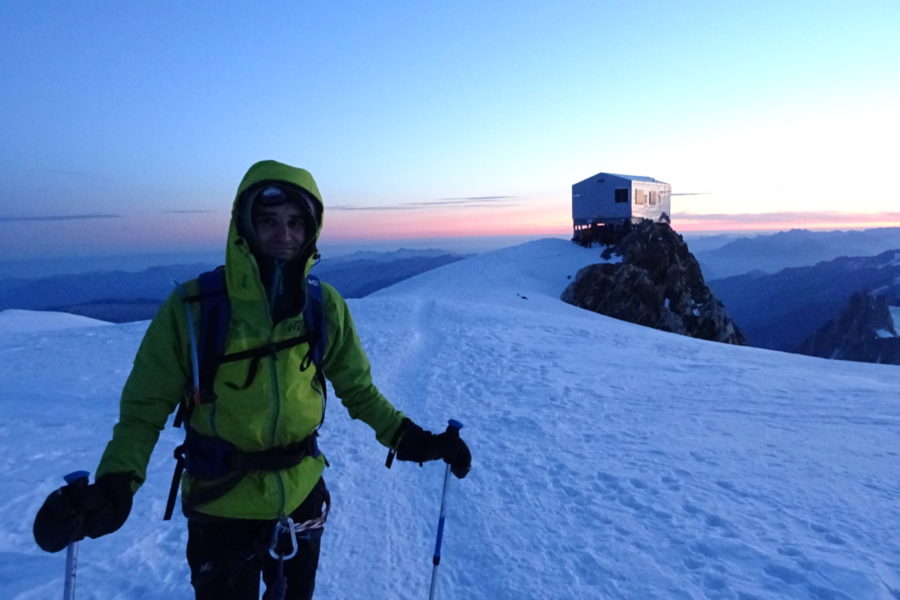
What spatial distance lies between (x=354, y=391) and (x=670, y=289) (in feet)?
125

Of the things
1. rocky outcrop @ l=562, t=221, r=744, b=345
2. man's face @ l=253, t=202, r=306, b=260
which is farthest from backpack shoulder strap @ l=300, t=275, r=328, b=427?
rocky outcrop @ l=562, t=221, r=744, b=345

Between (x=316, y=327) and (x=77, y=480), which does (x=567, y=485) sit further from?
(x=77, y=480)

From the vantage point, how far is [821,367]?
48.6 ft

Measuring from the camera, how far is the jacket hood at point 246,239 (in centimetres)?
257

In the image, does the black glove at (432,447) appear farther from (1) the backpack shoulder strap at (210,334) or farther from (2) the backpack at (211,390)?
(1) the backpack shoulder strap at (210,334)

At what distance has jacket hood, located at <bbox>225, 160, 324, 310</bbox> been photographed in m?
2.57

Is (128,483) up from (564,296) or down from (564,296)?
up

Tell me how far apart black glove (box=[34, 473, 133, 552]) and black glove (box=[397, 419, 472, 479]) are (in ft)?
4.84

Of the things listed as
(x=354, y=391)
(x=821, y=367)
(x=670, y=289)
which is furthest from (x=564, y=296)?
(x=354, y=391)

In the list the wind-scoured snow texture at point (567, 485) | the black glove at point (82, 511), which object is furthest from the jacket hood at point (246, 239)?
the wind-scoured snow texture at point (567, 485)

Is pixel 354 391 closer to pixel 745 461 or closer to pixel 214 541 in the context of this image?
pixel 214 541

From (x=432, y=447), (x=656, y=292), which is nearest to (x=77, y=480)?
(x=432, y=447)

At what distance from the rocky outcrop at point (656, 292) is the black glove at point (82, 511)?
34.5 meters

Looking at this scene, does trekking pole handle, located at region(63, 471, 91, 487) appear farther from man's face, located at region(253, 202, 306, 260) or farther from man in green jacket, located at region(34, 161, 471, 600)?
man's face, located at region(253, 202, 306, 260)
